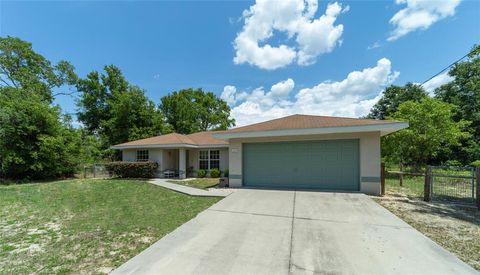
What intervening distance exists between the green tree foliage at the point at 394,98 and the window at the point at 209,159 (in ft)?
88.4

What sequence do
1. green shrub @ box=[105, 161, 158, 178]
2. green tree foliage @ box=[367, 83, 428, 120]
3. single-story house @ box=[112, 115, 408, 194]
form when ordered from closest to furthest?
single-story house @ box=[112, 115, 408, 194]
green shrub @ box=[105, 161, 158, 178]
green tree foliage @ box=[367, 83, 428, 120]

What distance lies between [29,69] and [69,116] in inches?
476

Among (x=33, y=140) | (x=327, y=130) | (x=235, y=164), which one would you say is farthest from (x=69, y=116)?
(x=327, y=130)

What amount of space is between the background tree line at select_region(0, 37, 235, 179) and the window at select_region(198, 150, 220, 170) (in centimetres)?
1084

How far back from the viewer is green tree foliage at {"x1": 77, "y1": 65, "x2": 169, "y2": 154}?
2752cm

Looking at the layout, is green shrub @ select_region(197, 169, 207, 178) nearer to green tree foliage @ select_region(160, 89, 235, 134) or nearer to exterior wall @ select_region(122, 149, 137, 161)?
exterior wall @ select_region(122, 149, 137, 161)

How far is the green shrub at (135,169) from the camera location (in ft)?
50.1

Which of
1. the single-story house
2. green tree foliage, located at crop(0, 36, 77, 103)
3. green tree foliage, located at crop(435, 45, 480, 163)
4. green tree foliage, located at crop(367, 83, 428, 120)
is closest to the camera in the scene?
the single-story house

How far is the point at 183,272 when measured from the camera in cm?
306

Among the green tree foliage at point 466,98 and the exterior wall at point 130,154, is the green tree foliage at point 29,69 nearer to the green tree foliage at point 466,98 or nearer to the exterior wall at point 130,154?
the exterior wall at point 130,154

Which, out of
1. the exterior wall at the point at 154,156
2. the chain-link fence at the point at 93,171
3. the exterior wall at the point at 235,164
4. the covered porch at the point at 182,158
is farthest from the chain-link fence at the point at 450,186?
the chain-link fence at the point at 93,171

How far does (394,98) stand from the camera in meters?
32.2

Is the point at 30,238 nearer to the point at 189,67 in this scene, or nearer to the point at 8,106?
the point at 8,106

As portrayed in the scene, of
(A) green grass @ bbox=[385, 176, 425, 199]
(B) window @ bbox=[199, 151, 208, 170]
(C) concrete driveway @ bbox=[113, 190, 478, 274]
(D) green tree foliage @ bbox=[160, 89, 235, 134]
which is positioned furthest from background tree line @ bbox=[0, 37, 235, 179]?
(A) green grass @ bbox=[385, 176, 425, 199]
